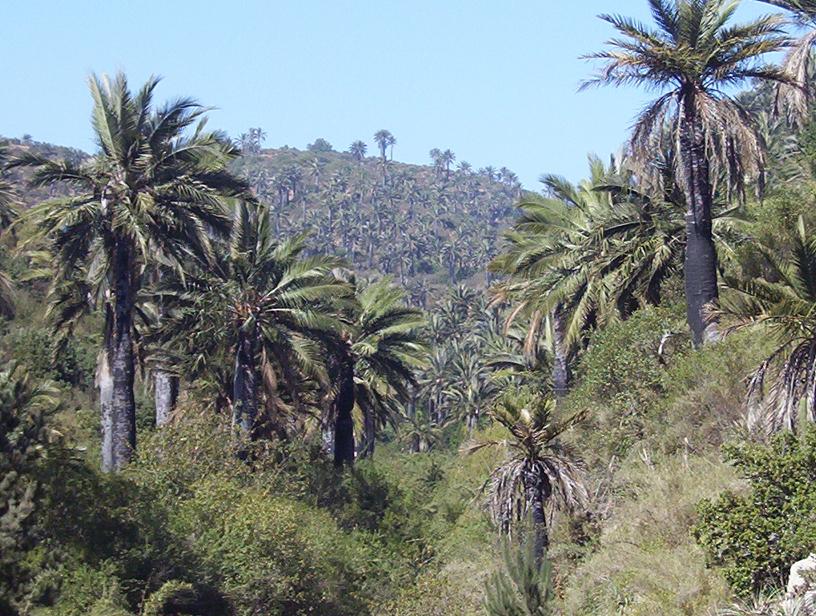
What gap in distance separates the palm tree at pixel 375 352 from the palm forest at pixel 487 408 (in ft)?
0.26

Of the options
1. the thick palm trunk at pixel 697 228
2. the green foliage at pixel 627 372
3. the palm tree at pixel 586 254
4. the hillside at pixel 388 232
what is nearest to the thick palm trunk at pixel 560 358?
the palm tree at pixel 586 254

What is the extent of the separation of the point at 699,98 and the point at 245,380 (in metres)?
11.2

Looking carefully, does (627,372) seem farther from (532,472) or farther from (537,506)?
(537,506)

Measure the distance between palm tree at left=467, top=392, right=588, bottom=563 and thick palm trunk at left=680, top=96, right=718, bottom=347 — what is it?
14.4 feet

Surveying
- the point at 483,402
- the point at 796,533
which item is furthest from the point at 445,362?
the point at 796,533

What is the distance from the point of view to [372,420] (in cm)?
3247

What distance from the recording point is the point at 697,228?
19.9 m

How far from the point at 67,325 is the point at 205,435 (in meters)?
8.64

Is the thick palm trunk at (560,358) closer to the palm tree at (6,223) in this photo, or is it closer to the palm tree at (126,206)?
the palm tree at (126,206)

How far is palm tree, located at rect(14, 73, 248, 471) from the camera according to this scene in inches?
831

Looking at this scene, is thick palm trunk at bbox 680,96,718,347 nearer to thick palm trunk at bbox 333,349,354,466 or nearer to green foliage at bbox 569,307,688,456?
green foliage at bbox 569,307,688,456

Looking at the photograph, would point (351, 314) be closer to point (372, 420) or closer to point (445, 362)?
point (372, 420)

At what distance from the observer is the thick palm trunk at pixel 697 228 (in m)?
19.7

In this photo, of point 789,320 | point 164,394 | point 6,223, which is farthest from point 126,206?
point 6,223
